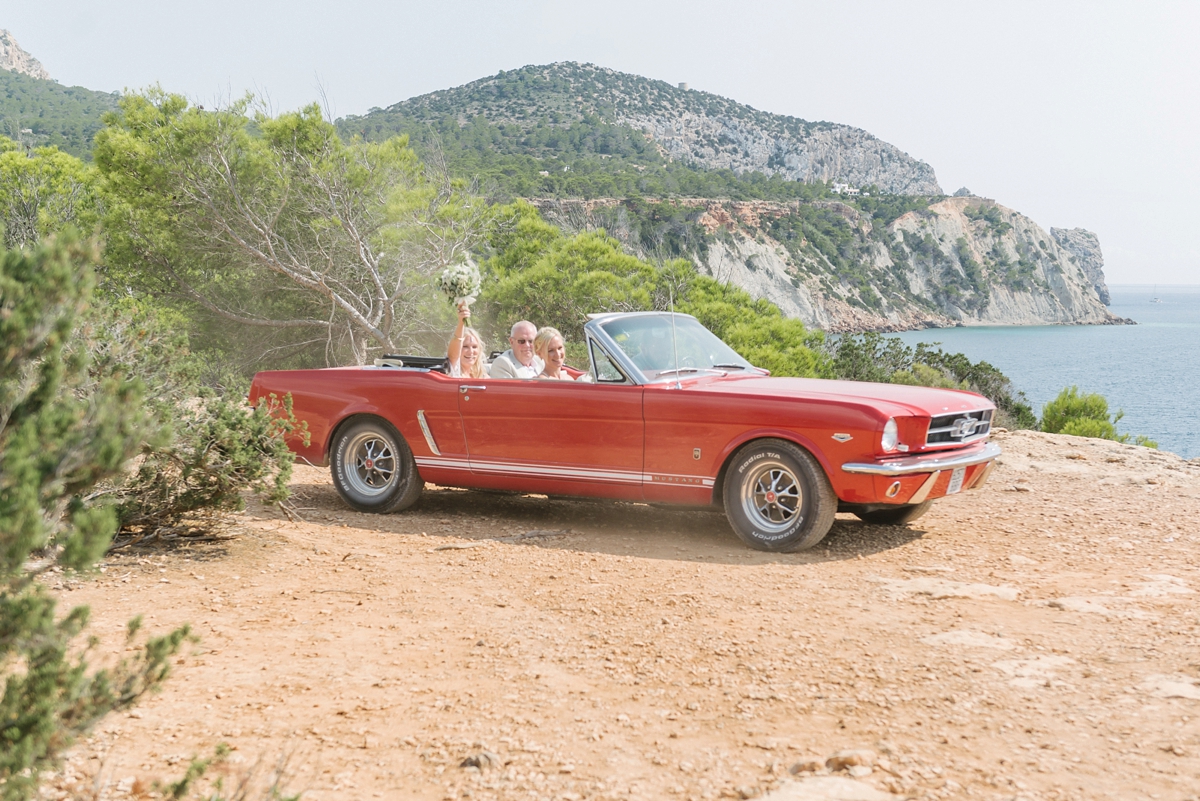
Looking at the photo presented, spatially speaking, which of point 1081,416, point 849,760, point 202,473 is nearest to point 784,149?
point 1081,416

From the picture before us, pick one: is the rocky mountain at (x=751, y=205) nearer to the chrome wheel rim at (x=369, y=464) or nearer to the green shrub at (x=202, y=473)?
the chrome wheel rim at (x=369, y=464)

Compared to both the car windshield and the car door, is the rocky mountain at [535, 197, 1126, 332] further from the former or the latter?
the car door

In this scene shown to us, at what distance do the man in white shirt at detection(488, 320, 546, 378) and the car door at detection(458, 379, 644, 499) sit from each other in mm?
288

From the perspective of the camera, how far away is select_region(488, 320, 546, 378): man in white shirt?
743 centimetres

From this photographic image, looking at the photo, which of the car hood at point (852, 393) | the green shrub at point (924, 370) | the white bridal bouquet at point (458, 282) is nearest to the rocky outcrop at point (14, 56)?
the green shrub at point (924, 370)

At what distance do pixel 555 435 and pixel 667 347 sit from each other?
101cm

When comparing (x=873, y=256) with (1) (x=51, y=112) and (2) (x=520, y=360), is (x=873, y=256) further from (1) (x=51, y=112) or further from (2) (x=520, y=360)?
(2) (x=520, y=360)

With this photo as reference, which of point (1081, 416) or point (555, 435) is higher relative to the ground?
point (555, 435)

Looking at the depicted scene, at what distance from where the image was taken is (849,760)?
3.15 m

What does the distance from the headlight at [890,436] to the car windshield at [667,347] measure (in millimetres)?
1550

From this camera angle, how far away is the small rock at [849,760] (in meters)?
3.14

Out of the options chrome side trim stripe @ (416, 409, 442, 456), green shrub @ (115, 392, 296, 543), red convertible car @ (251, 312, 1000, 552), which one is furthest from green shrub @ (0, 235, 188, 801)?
chrome side trim stripe @ (416, 409, 442, 456)

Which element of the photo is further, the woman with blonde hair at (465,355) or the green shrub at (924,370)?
the green shrub at (924,370)

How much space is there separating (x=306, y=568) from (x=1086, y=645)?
414 centimetres
